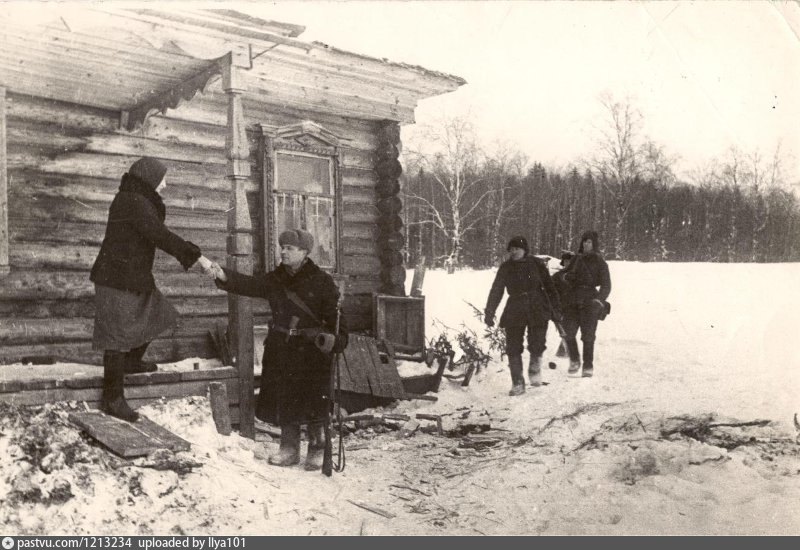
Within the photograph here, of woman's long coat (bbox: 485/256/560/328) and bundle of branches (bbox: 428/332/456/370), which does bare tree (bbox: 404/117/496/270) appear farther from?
woman's long coat (bbox: 485/256/560/328)

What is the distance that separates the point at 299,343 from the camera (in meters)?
5.31

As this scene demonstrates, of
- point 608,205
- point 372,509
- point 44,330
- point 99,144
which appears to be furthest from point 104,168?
point 608,205

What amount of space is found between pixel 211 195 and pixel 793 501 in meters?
6.62

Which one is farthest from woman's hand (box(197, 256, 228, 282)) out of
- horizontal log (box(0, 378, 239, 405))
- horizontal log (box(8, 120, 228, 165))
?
horizontal log (box(8, 120, 228, 165))

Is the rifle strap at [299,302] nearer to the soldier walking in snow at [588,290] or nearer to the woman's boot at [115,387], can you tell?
the woman's boot at [115,387]

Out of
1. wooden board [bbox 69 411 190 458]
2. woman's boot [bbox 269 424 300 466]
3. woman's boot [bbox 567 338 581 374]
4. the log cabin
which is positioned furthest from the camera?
woman's boot [bbox 567 338 581 374]

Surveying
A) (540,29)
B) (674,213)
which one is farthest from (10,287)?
(674,213)

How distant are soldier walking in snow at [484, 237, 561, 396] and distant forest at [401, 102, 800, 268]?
9.14 feet

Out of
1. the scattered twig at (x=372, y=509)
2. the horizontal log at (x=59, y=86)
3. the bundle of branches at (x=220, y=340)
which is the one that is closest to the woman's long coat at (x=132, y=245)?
the scattered twig at (x=372, y=509)

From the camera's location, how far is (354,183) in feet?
30.7

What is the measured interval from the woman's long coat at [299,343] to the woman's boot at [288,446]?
5.5 inches

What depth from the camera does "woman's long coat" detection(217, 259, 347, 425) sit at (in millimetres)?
5312

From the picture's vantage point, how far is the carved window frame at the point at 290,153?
27.7 feet

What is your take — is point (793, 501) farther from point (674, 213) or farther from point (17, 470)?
point (674, 213)
